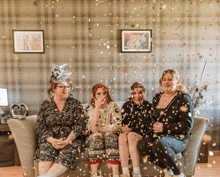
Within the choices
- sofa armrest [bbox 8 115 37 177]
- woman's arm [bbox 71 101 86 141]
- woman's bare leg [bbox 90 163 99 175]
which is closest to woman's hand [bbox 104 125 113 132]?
woman's arm [bbox 71 101 86 141]

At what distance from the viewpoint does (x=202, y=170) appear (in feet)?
7.12

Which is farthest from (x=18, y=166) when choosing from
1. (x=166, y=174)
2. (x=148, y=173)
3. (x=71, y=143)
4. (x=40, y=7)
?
(x=40, y=7)

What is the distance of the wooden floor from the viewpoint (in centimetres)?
207

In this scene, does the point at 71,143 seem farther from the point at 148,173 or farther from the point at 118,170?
the point at 148,173

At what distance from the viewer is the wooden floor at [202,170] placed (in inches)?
81.7

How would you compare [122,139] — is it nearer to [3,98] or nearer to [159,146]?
[159,146]

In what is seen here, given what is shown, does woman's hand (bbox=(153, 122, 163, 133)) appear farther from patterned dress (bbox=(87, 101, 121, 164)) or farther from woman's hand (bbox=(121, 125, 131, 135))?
patterned dress (bbox=(87, 101, 121, 164))

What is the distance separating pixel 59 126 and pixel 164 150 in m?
0.98

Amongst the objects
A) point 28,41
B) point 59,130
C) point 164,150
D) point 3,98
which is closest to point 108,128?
point 59,130

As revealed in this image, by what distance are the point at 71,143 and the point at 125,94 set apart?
118cm

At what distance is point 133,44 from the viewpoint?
8.91 feet

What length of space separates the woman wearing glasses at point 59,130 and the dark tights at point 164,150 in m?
0.59

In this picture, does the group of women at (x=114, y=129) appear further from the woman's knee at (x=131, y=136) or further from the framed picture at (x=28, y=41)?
the framed picture at (x=28, y=41)

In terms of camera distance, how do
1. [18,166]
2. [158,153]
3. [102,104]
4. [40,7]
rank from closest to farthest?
[158,153]
[102,104]
[18,166]
[40,7]
